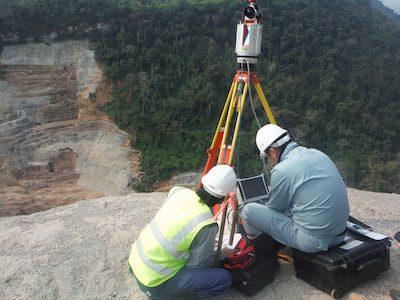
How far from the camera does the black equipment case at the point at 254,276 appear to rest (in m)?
2.23

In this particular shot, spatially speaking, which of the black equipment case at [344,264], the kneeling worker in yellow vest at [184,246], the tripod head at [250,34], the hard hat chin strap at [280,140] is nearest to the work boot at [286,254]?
the black equipment case at [344,264]

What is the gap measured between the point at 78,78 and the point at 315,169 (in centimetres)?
1847

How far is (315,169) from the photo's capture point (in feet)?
7.04

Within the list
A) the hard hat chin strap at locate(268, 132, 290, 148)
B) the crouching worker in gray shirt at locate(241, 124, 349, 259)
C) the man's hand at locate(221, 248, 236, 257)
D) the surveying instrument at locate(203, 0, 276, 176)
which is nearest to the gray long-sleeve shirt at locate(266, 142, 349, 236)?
the crouching worker in gray shirt at locate(241, 124, 349, 259)

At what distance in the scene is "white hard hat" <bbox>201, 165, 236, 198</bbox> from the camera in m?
2.03

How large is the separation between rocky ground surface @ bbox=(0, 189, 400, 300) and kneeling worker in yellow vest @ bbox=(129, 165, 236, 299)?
362 mm

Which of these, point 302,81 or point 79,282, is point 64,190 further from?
point 302,81

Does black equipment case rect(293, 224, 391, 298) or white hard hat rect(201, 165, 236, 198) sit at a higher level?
white hard hat rect(201, 165, 236, 198)

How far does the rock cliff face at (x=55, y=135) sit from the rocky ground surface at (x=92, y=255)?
37.1 feet

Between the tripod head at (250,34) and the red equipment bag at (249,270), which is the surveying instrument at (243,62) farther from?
the red equipment bag at (249,270)

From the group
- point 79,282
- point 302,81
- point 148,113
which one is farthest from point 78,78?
point 79,282

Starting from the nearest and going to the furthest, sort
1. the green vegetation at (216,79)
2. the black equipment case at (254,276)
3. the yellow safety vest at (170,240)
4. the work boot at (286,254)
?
the yellow safety vest at (170,240) → the black equipment case at (254,276) → the work boot at (286,254) → the green vegetation at (216,79)

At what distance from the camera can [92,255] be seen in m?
2.96

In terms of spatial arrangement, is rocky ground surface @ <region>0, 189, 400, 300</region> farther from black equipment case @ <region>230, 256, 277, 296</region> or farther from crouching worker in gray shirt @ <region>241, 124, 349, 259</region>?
crouching worker in gray shirt @ <region>241, 124, 349, 259</region>
